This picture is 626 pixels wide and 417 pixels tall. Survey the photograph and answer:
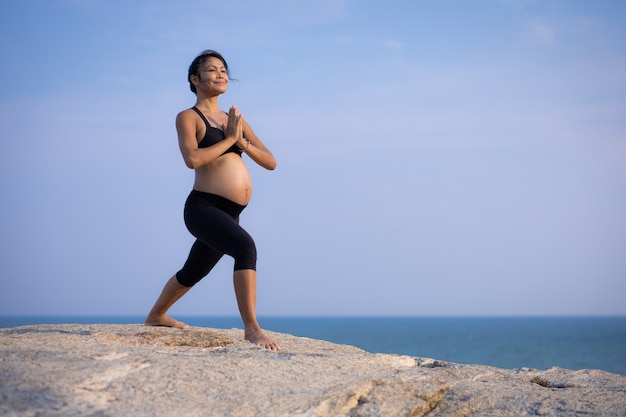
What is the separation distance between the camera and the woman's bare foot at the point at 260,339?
5.10m

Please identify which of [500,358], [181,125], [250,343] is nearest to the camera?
[250,343]

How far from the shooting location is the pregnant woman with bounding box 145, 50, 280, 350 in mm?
5383

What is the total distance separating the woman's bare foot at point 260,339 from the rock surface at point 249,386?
25 centimetres

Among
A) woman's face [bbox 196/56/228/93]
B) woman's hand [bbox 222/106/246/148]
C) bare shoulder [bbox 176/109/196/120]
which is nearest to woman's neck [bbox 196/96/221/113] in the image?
woman's face [bbox 196/56/228/93]

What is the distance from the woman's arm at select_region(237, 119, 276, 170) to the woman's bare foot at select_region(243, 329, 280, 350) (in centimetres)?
142

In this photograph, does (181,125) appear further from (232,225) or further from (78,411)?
(78,411)

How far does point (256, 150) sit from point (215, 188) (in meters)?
0.50

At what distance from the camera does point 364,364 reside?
4465mm

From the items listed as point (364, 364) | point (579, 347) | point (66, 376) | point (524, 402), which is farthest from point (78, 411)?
point (579, 347)

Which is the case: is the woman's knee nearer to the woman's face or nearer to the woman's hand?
the woman's hand

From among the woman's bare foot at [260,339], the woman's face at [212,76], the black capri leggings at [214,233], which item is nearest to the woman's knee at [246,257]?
the black capri leggings at [214,233]

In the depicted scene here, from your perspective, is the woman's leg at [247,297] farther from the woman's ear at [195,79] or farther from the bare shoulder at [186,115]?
the woman's ear at [195,79]

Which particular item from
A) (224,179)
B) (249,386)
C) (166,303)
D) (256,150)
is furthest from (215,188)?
(249,386)

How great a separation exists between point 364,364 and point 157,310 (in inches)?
96.5
